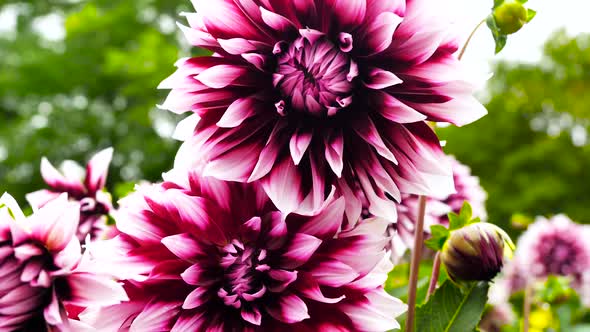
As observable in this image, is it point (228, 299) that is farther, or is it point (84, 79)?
point (84, 79)

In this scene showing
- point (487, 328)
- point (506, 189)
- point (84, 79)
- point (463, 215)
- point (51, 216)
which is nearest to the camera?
point (51, 216)

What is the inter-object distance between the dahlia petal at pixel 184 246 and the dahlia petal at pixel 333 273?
7 cm

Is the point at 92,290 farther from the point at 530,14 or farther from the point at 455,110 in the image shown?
the point at 530,14

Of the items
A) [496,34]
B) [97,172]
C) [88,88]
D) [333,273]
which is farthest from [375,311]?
[88,88]

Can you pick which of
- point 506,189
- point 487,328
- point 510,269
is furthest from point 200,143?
point 506,189

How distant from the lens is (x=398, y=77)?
404 millimetres

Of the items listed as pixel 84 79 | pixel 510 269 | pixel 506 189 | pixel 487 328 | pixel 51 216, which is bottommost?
pixel 506 189

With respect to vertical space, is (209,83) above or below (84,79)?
above

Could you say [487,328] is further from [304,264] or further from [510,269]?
[304,264]

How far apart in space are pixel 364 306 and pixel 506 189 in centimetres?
752

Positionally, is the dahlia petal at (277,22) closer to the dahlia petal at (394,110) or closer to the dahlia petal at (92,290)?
the dahlia petal at (394,110)

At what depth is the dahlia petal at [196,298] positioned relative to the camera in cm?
40

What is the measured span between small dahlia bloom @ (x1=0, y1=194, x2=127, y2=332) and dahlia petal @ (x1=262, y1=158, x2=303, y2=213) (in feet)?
0.34

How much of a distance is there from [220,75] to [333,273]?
0.14 metres
